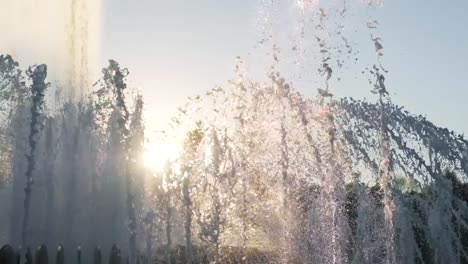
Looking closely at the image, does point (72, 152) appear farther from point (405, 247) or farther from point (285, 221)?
point (405, 247)

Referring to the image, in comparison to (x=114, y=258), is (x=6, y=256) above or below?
above

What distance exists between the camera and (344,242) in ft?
129

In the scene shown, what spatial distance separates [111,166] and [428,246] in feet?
69.4

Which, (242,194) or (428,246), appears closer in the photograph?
(428,246)

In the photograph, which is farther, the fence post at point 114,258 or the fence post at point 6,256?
the fence post at point 114,258

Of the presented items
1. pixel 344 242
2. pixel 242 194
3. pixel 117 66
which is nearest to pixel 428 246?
pixel 344 242

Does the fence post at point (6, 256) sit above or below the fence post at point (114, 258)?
above

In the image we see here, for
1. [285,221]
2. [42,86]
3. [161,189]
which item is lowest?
[285,221]

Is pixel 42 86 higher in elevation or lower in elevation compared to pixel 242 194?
higher

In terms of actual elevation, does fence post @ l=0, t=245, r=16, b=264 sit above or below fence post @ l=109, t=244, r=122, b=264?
above

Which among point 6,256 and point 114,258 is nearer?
point 6,256

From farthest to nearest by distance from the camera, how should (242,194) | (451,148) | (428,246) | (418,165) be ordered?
(242,194), (428,246), (451,148), (418,165)

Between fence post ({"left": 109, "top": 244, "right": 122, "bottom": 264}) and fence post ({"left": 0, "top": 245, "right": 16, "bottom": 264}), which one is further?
fence post ({"left": 109, "top": 244, "right": 122, "bottom": 264})

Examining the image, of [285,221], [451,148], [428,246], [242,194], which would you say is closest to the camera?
[451,148]
